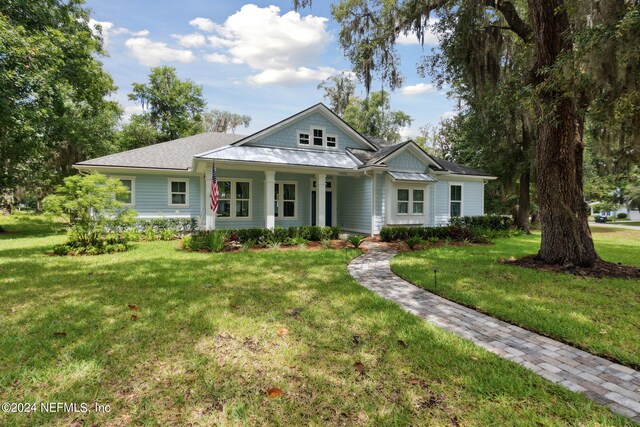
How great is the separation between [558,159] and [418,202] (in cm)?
766

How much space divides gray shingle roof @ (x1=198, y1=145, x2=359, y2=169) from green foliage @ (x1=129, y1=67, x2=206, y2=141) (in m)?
20.6

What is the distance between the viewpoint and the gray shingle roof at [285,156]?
11.8m

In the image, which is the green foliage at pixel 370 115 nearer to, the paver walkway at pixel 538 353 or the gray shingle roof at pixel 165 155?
the gray shingle roof at pixel 165 155

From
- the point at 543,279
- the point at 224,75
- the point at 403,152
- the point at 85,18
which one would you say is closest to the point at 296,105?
the point at 224,75

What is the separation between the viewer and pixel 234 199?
14.7 meters

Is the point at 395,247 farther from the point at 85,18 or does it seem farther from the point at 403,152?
the point at 85,18

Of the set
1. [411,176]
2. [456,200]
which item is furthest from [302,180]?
[456,200]

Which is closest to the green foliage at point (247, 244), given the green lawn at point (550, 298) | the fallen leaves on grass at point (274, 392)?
the green lawn at point (550, 298)

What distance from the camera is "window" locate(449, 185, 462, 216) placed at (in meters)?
17.1

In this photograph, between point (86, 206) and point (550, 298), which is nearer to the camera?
point (550, 298)

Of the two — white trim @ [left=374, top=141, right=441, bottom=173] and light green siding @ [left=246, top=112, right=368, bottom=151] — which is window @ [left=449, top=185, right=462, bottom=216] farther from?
light green siding @ [left=246, top=112, right=368, bottom=151]

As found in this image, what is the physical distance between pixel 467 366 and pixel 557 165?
689cm

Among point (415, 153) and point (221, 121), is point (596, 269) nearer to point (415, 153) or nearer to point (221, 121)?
point (415, 153)

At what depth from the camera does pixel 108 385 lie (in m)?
2.64
